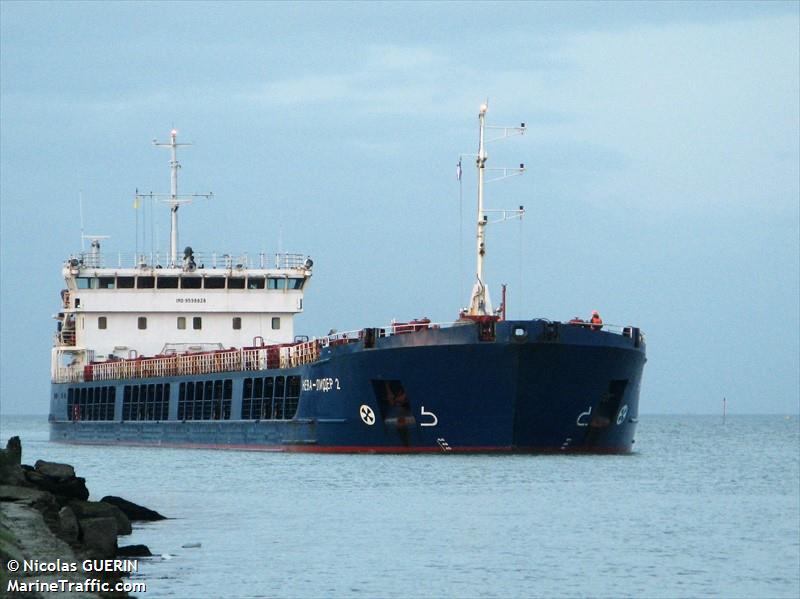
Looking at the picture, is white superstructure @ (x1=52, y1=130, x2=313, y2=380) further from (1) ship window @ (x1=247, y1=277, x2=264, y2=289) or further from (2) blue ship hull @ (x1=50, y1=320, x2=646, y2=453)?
(2) blue ship hull @ (x1=50, y1=320, x2=646, y2=453)

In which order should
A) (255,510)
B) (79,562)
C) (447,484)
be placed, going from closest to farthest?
(79,562) → (255,510) → (447,484)

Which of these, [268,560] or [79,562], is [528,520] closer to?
[268,560]

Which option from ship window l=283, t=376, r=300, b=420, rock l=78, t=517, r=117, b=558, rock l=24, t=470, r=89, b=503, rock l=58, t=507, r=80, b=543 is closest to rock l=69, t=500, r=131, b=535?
rock l=24, t=470, r=89, b=503

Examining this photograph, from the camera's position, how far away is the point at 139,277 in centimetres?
5469

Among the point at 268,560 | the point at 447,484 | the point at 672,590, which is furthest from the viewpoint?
the point at 447,484

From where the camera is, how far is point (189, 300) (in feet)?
178

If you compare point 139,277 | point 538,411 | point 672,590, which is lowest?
point 672,590

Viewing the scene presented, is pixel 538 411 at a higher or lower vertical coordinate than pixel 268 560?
higher

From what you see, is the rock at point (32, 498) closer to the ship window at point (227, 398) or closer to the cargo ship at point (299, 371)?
the cargo ship at point (299, 371)

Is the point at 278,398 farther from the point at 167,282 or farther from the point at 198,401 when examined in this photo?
A: the point at 167,282

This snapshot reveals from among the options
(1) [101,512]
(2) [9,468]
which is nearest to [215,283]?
(2) [9,468]

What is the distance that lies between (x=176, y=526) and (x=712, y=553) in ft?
28.3

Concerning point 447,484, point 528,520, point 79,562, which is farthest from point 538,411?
point 79,562

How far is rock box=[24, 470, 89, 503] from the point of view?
26.0m
